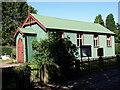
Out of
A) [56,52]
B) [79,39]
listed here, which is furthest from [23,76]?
[79,39]

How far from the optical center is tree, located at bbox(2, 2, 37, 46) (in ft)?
140

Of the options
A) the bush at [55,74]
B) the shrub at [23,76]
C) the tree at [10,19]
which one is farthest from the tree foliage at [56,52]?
the tree at [10,19]

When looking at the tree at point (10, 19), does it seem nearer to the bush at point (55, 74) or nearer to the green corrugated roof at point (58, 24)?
the green corrugated roof at point (58, 24)

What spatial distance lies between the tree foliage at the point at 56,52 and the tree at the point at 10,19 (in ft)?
111

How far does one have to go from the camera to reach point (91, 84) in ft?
27.4

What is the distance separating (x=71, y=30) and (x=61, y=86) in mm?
12491

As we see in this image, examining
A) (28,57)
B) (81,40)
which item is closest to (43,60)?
(28,57)

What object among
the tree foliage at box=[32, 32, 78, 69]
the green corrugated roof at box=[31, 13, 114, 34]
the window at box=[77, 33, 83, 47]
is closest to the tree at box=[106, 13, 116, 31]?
the green corrugated roof at box=[31, 13, 114, 34]

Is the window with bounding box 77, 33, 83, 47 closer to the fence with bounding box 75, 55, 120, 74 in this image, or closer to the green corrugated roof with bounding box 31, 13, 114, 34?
the green corrugated roof with bounding box 31, 13, 114, 34

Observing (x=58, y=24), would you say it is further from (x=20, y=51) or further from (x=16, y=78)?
(x=16, y=78)

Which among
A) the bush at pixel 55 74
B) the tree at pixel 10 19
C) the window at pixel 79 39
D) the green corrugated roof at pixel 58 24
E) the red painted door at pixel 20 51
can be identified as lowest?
the bush at pixel 55 74

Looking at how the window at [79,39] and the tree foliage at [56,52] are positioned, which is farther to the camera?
the window at [79,39]

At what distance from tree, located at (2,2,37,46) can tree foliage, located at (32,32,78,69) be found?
33962 mm

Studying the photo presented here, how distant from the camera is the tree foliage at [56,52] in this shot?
31.2 feet
